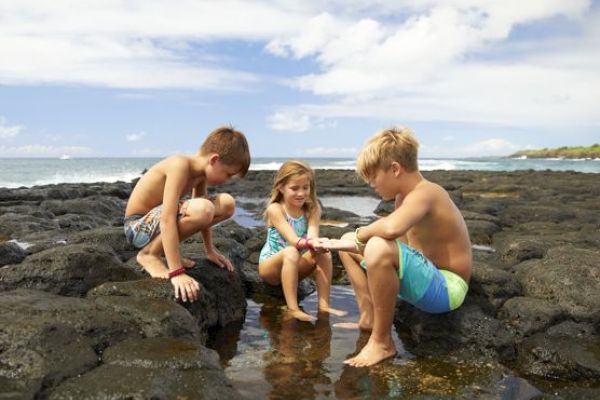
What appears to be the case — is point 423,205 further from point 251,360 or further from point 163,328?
point 163,328

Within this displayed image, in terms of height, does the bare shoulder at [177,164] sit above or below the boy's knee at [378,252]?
above

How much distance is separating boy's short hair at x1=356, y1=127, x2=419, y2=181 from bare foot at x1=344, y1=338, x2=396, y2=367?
1.18m

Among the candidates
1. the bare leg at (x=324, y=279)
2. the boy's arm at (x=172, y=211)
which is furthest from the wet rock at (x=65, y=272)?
the bare leg at (x=324, y=279)

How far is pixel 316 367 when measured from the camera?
3.65m

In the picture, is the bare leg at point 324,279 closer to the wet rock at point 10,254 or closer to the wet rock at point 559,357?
the wet rock at point 559,357

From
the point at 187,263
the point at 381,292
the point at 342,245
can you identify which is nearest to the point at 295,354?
the point at 381,292

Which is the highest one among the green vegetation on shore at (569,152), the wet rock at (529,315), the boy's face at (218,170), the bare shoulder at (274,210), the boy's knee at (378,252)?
the green vegetation on shore at (569,152)

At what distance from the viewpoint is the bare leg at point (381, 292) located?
12.0ft

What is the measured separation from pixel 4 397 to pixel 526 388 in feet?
9.34

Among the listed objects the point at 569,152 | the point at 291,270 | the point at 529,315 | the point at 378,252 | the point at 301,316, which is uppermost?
the point at 569,152

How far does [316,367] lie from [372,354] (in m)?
0.40

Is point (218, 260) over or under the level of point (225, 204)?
under

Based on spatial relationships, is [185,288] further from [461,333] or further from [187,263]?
[461,333]

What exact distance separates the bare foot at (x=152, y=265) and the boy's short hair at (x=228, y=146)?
1043 mm
